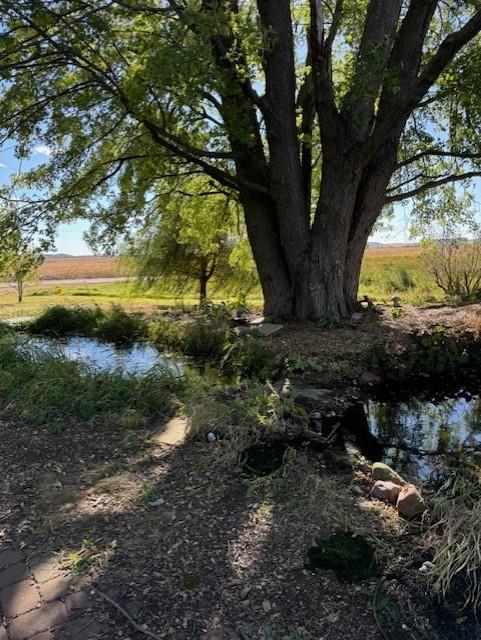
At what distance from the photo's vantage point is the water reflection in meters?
3.92

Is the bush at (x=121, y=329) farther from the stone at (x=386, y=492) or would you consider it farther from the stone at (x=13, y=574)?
the stone at (x=13, y=574)

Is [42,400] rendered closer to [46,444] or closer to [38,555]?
[46,444]

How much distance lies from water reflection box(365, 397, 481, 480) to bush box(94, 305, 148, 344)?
4653mm

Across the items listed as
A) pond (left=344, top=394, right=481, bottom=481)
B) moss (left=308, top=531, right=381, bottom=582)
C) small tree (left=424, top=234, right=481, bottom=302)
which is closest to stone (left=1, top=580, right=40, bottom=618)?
moss (left=308, top=531, right=381, bottom=582)

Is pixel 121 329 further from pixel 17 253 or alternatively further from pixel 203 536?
pixel 203 536

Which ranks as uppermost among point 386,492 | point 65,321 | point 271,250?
point 271,250

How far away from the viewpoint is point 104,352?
25.2 ft

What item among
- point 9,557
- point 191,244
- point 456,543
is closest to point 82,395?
point 9,557

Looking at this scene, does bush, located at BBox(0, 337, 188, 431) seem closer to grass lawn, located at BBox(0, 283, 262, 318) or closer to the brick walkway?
the brick walkway

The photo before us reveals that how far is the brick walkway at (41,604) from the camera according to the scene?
190cm

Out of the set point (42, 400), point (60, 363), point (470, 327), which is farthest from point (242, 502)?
point (470, 327)

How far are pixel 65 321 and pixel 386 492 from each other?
803 cm

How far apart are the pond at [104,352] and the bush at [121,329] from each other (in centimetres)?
21

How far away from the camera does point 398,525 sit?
8.35ft
